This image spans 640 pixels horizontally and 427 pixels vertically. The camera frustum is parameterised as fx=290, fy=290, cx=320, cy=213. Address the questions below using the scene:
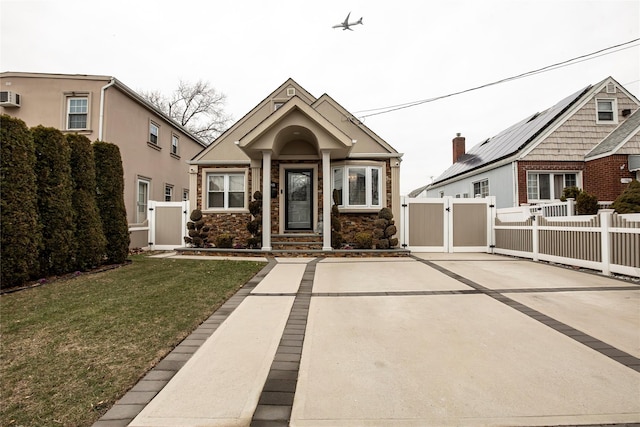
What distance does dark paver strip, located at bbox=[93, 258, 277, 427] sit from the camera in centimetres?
173

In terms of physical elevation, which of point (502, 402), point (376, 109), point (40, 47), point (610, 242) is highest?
point (40, 47)

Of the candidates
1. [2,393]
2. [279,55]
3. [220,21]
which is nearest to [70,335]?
[2,393]

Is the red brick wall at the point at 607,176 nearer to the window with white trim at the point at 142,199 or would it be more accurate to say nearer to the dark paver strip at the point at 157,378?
the dark paver strip at the point at 157,378

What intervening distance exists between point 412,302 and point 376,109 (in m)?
9.56

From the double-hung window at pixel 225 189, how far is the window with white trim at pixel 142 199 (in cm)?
328

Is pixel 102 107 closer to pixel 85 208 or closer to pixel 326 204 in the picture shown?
pixel 85 208

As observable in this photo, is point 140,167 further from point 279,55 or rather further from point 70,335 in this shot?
point 70,335

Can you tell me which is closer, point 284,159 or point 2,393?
point 2,393

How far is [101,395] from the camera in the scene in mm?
1921

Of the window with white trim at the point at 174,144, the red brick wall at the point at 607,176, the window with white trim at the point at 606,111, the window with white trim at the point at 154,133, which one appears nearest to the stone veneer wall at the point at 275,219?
the window with white trim at the point at 154,133

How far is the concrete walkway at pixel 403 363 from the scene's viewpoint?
1.77 metres

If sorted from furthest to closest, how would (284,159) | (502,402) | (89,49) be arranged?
(89,49), (284,159), (502,402)

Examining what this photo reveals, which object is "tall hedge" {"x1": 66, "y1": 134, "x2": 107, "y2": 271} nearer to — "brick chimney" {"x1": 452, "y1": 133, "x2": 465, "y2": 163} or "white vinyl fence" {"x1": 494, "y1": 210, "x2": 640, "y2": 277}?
"white vinyl fence" {"x1": 494, "y1": 210, "x2": 640, "y2": 277}

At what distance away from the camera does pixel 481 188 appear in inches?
591
